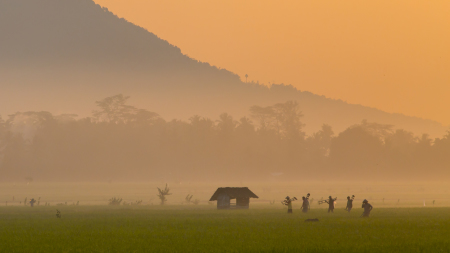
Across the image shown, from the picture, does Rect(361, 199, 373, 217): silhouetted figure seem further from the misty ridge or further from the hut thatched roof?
the misty ridge

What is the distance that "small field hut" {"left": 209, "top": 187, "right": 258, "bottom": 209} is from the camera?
70250 mm

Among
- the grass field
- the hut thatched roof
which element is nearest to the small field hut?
the hut thatched roof

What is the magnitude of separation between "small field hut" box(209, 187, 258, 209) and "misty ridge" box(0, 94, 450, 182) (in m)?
94.9

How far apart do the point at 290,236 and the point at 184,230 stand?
836 centimetres

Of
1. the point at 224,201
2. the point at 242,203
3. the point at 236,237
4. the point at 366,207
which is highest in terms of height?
the point at 224,201

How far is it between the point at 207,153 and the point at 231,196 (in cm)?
9767

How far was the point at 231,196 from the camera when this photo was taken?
7025 centimetres

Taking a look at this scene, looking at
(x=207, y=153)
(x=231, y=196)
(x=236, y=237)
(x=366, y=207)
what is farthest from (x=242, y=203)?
(x=207, y=153)

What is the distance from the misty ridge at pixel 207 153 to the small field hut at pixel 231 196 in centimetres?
9494

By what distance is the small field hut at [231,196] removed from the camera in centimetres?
7025

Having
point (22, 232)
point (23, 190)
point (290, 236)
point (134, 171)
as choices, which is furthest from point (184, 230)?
point (134, 171)

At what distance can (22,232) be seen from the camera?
39.5 m

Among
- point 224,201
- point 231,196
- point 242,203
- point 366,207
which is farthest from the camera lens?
point 242,203

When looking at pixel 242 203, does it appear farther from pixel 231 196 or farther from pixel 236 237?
pixel 236 237
